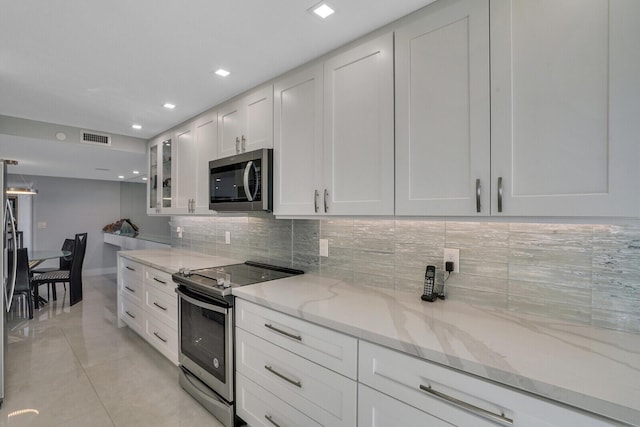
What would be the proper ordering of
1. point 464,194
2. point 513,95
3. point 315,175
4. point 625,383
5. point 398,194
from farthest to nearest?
point 315,175
point 398,194
point 464,194
point 513,95
point 625,383

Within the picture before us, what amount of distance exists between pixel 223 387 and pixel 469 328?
156 centimetres

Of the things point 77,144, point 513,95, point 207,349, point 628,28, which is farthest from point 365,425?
point 77,144

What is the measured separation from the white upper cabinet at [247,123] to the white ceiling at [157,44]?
102 millimetres

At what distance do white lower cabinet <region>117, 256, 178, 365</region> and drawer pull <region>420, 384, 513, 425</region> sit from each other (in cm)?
214

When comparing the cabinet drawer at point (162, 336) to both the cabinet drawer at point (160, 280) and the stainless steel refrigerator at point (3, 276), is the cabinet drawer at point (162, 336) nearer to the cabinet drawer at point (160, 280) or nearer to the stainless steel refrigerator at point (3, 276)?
the cabinet drawer at point (160, 280)

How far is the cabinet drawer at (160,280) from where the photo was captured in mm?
2594

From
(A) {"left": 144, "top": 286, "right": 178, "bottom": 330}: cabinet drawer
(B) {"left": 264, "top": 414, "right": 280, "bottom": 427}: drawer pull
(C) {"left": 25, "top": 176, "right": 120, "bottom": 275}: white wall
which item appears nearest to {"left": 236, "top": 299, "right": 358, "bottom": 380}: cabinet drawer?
(B) {"left": 264, "top": 414, "right": 280, "bottom": 427}: drawer pull

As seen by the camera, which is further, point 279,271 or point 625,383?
point 279,271

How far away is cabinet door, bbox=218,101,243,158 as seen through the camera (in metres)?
2.48

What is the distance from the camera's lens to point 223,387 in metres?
1.96

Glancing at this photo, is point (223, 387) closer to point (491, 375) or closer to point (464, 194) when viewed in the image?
point (491, 375)

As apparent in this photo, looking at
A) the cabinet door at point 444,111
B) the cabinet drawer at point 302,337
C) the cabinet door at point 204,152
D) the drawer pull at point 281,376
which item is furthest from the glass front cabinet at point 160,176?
the cabinet door at point 444,111

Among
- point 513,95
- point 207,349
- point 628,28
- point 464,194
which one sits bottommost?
point 207,349

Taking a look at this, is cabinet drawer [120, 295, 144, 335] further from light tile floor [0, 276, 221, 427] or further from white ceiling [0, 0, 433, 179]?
white ceiling [0, 0, 433, 179]
